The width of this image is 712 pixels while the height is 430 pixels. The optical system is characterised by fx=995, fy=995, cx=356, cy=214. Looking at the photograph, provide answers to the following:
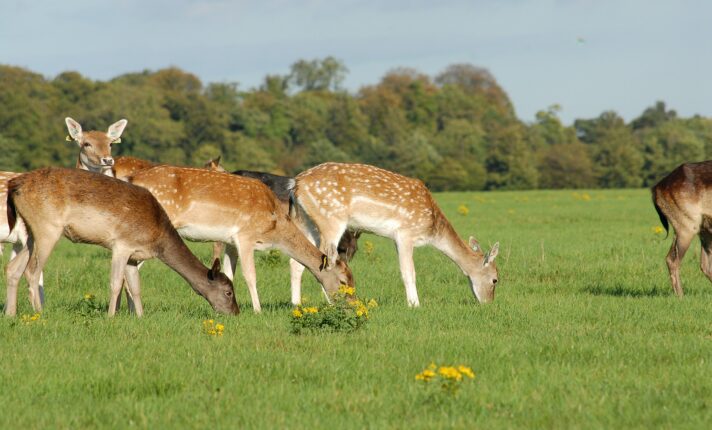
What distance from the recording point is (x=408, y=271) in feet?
37.7

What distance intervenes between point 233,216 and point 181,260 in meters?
0.99

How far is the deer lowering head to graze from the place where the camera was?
11812mm

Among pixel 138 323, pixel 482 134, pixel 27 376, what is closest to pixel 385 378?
pixel 27 376

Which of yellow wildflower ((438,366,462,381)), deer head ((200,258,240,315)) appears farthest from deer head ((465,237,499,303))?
yellow wildflower ((438,366,462,381))

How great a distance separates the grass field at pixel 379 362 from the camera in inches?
237

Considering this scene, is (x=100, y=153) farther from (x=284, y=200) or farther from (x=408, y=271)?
(x=408, y=271)

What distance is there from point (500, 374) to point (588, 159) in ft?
238

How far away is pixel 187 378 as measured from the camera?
6.89 meters

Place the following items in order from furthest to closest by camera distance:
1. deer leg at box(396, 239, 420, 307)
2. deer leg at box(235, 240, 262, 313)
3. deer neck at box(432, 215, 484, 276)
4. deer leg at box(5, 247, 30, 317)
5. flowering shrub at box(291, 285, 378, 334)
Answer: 1. deer neck at box(432, 215, 484, 276)
2. deer leg at box(396, 239, 420, 307)
3. deer leg at box(235, 240, 262, 313)
4. deer leg at box(5, 247, 30, 317)
5. flowering shrub at box(291, 285, 378, 334)

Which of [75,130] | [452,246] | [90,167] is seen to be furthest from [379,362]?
[75,130]

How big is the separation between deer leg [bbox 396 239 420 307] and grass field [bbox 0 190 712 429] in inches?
6.1

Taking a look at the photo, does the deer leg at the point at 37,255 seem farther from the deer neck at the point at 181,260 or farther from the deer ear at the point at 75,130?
the deer ear at the point at 75,130

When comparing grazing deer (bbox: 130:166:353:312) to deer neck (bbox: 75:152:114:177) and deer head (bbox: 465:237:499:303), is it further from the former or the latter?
deer head (bbox: 465:237:499:303)

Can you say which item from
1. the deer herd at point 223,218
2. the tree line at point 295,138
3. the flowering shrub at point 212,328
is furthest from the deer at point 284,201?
A: the tree line at point 295,138
